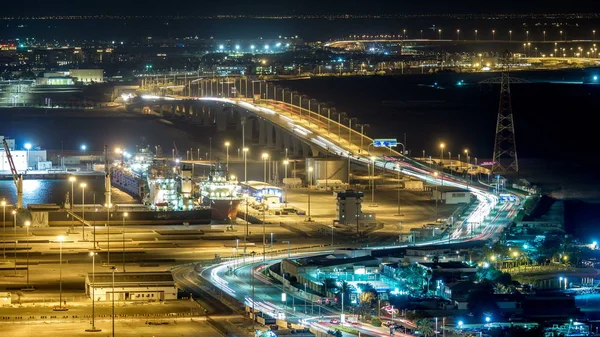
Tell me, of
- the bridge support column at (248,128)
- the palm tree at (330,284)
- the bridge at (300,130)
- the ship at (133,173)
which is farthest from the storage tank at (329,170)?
the palm tree at (330,284)

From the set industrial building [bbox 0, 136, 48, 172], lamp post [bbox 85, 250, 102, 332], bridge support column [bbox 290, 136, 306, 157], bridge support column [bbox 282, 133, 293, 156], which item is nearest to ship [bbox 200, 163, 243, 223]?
lamp post [bbox 85, 250, 102, 332]

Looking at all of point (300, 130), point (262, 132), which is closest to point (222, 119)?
point (262, 132)

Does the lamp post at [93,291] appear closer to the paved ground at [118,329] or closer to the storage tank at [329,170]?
the paved ground at [118,329]

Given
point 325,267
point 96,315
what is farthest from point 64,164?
point 96,315

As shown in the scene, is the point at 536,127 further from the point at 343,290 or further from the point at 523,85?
the point at 343,290

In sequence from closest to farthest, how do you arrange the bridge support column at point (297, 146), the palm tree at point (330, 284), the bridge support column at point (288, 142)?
the palm tree at point (330, 284)
the bridge support column at point (297, 146)
the bridge support column at point (288, 142)

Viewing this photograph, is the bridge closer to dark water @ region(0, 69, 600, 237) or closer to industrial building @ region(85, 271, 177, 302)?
dark water @ region(0, 69, 600, 237)

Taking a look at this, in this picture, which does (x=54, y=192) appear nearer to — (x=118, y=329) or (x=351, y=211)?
(x=351, y=211)
